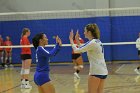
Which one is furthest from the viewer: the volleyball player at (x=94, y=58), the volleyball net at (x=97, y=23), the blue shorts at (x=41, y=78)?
the volleyball net at (x=97, y=23)

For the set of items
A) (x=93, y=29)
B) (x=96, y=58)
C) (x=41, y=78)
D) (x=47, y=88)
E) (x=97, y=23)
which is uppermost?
(x=97, y=23)

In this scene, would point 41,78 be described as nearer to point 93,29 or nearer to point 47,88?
point 47,88

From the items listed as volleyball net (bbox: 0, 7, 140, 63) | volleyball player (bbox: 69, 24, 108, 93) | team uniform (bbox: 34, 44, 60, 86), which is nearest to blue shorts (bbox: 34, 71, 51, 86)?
team uniform (bbox: 34, 44, 60, 86)

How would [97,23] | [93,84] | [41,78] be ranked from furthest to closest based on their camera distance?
[97,23] < [41,78] < [93,84]

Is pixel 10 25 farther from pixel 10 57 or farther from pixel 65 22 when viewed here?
pixel 65 22

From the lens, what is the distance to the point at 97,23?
63.4 feet

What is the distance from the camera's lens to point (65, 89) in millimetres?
10422

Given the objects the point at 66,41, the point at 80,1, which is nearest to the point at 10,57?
the point at 66,41

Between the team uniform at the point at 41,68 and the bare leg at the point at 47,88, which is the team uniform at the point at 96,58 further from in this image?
the bare leg at the point at 47,88

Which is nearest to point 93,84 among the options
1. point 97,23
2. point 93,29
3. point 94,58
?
point 94,58

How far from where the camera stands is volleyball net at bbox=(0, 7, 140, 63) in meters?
19.0

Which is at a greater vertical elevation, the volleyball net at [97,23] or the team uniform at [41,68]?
the volleyball net at [97,23]

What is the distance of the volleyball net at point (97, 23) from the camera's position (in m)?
19.0

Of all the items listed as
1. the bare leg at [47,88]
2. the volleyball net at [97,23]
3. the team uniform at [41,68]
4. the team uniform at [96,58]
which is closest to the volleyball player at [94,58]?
the team uniform at [96,58]
